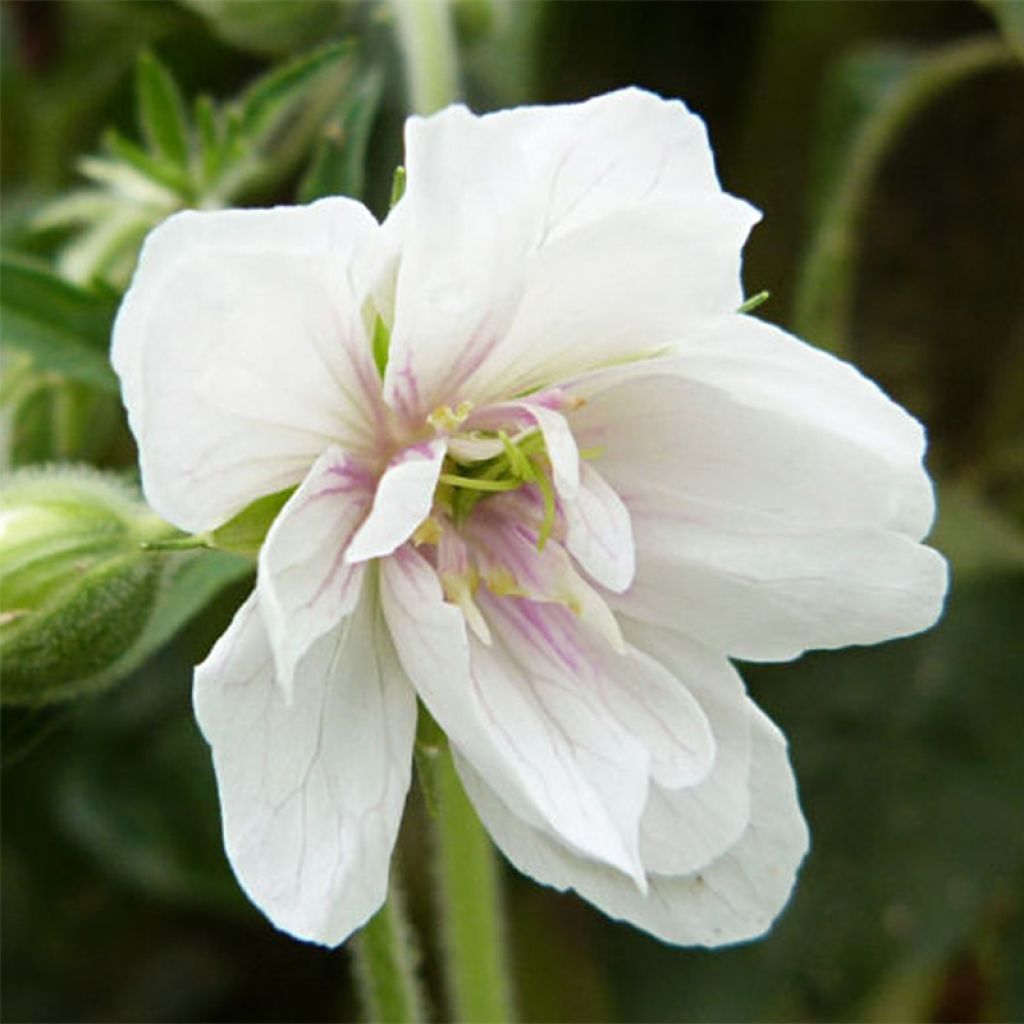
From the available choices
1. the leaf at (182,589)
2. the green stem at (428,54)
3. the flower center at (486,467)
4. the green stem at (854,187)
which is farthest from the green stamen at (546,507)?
the green stem at (854,187)

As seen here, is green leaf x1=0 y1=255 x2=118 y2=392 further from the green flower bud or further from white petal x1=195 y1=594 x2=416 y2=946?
white petal x1=195 y1=594 x2=416 y2=946

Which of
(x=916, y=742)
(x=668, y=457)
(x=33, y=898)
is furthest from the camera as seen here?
(x=33, y=898)

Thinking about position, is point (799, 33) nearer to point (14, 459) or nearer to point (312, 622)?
point (14, 459)

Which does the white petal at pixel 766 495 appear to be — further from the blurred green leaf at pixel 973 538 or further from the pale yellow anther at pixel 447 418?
the blurred green leaf at pixel 973 538

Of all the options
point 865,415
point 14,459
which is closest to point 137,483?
point 14,459

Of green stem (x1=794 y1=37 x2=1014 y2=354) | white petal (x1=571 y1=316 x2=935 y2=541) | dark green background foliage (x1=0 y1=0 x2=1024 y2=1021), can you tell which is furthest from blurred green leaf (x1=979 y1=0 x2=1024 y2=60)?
white petal (x1=571 y1=316 x2=935 y2=541)

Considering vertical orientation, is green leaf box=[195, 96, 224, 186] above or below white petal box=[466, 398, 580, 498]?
below
